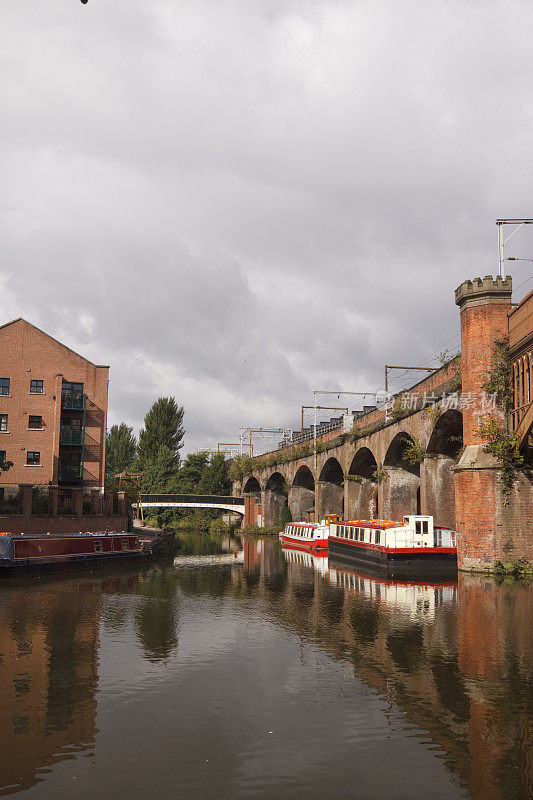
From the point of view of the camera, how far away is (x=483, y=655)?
13664mm

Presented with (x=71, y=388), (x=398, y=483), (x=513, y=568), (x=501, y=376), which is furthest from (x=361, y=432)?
(x=71, y=388)

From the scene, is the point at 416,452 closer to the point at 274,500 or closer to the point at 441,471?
the point at 441,471

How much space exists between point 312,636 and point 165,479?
5982cm

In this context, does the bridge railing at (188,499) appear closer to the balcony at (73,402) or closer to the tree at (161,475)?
the tree at (161,475)

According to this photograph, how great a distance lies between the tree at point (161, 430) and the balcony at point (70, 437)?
114 feet

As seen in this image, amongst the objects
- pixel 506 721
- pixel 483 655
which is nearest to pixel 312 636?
pixel 483 655

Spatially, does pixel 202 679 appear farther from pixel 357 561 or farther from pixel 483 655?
pixel 357 561

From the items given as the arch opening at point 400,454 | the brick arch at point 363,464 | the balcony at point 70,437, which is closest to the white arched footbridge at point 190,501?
the balcony at point 70,437

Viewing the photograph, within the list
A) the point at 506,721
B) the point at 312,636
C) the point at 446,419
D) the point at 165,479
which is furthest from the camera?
the point at 165,479

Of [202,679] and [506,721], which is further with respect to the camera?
[202,679]

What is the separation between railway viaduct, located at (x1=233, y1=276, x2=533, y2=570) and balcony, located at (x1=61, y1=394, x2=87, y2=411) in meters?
18.0

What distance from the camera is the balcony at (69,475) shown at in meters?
45.3

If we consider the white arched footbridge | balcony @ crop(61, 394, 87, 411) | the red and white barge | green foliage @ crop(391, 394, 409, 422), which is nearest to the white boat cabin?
green foliage @ crop(391, 394, 409, 422)

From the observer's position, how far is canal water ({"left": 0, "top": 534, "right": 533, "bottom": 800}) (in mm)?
7965
